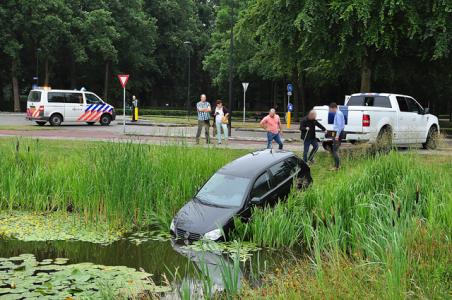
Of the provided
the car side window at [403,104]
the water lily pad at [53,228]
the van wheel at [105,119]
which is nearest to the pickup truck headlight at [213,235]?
the water lily pad at [53,228]

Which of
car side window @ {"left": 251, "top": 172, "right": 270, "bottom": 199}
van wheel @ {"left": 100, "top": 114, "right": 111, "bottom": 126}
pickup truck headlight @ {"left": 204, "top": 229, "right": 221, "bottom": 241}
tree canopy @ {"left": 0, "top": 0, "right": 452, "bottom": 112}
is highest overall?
tree canopy @ {"left": 0, "top": 0, "right": 452, "bottom": 112}

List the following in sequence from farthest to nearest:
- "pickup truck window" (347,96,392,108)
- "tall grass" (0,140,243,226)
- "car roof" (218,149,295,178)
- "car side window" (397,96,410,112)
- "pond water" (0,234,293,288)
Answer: "car side window" (397,96,410,112) < "pickup truck window" (347,96,392,108) < "tall grass" (0,140,243,226) < "car roof" (218,149,295,178) < "pond water" (0,234,293,288)

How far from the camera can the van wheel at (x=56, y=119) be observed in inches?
1196

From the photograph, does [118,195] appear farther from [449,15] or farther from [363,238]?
[449,15]

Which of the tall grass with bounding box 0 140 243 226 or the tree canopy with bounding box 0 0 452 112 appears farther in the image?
the tree canopy with bounding box 0 0 452 112

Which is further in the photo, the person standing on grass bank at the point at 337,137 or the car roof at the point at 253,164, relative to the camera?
the person standing on grass bank at the point at 337,137

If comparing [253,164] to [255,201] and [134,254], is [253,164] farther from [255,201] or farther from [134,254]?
[134,254]

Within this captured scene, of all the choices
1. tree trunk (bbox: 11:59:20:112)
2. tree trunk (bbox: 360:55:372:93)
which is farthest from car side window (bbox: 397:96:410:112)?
tree trunk (bbox: 11:59:20:112)

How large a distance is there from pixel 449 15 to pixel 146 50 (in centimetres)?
→ 4468

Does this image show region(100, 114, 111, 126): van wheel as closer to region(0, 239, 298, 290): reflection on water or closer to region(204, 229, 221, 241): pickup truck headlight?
region(0, 239, 298, 290): reflection on water

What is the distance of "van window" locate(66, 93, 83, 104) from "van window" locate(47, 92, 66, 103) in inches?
10.4

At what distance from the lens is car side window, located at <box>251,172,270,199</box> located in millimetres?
9444

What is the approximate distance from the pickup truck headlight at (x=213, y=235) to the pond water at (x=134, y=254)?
14.2 inches

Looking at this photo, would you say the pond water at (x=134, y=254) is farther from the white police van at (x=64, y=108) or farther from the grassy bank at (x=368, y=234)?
the white police van at (x=64, y=108)
